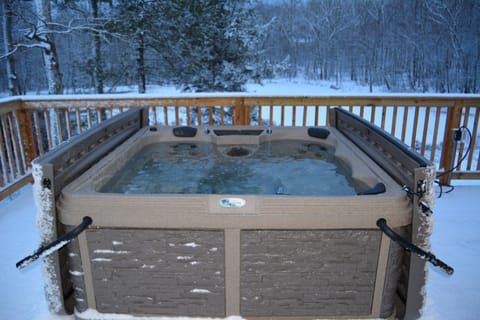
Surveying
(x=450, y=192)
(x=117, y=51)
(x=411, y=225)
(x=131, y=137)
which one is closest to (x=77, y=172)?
(x=131, y=137)

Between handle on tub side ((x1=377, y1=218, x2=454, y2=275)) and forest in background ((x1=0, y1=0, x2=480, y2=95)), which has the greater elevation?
forest in background ((x1=0, y1=0, x2=480, y2=95))

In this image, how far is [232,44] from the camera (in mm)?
7277

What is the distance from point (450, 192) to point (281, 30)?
Result: 7384 mm

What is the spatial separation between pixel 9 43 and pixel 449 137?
26.2 feet

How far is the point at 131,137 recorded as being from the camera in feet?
8.35

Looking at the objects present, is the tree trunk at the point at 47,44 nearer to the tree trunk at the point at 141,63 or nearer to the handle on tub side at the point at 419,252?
the tree trunk at the point at 141,63

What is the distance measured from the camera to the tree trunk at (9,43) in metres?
6.24

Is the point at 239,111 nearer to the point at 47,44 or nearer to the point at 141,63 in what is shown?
the point at 47,44

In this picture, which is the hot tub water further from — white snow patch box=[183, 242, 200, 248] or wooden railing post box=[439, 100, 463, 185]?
wooden railing post box=[439, 100, 463, 185]

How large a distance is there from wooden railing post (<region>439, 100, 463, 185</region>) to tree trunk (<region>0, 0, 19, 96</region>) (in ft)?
22.1

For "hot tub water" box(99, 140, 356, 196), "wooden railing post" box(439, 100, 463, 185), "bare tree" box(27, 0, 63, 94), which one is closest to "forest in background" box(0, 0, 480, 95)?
"bare tree" box(27, 0, 63, 94)

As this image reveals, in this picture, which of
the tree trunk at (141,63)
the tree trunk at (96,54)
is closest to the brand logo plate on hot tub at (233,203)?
the tree trunk at (141,63)

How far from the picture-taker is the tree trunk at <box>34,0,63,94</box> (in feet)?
17.8

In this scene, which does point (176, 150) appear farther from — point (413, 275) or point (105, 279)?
point (413, 275)
